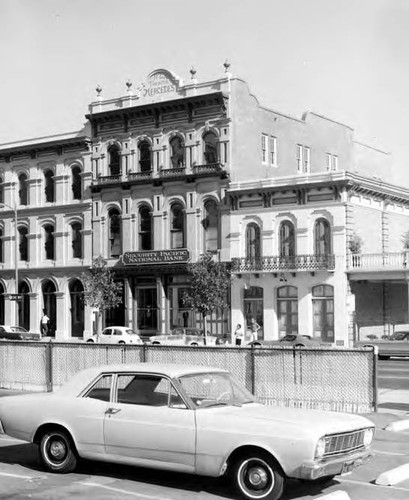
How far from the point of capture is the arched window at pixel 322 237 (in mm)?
43094

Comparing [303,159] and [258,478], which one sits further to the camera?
[303,159]

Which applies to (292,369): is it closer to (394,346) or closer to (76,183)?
(394,346)

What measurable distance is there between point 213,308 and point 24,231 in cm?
1674

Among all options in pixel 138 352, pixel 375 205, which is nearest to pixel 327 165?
pixel 375 205

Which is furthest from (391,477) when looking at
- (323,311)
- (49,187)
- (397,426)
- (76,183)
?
(49,187)

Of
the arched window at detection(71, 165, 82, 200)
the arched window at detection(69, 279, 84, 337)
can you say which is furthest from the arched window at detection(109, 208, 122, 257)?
the arched window at detection(69, 279, 84, 337)

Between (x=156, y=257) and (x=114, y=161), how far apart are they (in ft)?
23.8

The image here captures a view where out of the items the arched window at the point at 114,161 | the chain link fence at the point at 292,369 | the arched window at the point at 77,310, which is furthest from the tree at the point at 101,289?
the chain link fence at the point at 292,369

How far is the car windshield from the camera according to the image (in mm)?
9977

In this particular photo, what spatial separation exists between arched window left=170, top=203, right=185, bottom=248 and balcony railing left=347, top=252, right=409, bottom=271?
10.6m

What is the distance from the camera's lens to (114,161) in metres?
50.8

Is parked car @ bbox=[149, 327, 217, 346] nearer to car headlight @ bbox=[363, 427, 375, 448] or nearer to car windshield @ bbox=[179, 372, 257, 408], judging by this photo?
car windshield @ bbox=[179, 372, 257, 408]

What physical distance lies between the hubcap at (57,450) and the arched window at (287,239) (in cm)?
3428

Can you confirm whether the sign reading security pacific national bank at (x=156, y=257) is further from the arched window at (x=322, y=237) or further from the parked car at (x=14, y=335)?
the arched window at (x=322, y=237)
